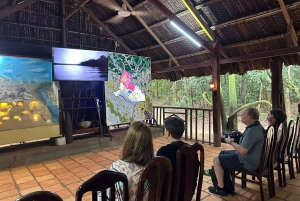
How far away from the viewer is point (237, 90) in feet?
37.1

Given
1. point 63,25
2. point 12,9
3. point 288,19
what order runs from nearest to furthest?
point 288,19 → point 12,9 → point 63,25

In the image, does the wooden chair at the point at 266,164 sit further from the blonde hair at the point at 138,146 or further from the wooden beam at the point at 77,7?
the wooden beam at the point at 77,7

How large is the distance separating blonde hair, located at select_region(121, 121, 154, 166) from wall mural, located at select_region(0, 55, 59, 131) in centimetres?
349

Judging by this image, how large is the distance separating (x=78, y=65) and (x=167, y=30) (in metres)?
2.51

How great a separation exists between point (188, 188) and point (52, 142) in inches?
153

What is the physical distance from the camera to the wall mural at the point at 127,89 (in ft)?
17.6

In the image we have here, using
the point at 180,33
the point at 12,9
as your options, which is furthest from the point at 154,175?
the point at 12,9

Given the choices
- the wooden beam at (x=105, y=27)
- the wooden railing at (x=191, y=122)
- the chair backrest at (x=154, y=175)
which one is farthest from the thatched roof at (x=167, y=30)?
the chair backrest at (x=154, y=175)

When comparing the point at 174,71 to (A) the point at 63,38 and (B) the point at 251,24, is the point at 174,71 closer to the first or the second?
(B) the point at 251,24

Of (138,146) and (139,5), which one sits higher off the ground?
(139,5)

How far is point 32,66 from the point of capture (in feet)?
14.1

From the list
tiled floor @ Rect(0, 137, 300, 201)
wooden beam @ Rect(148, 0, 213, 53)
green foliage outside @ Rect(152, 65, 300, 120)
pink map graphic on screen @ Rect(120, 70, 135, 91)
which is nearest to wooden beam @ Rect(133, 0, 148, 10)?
wooden beam @ Rect(148, 0, 213, 53)

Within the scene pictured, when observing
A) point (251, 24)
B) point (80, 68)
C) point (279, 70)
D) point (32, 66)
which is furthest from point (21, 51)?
point (279, 70)

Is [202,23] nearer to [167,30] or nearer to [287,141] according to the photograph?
[167,30]
